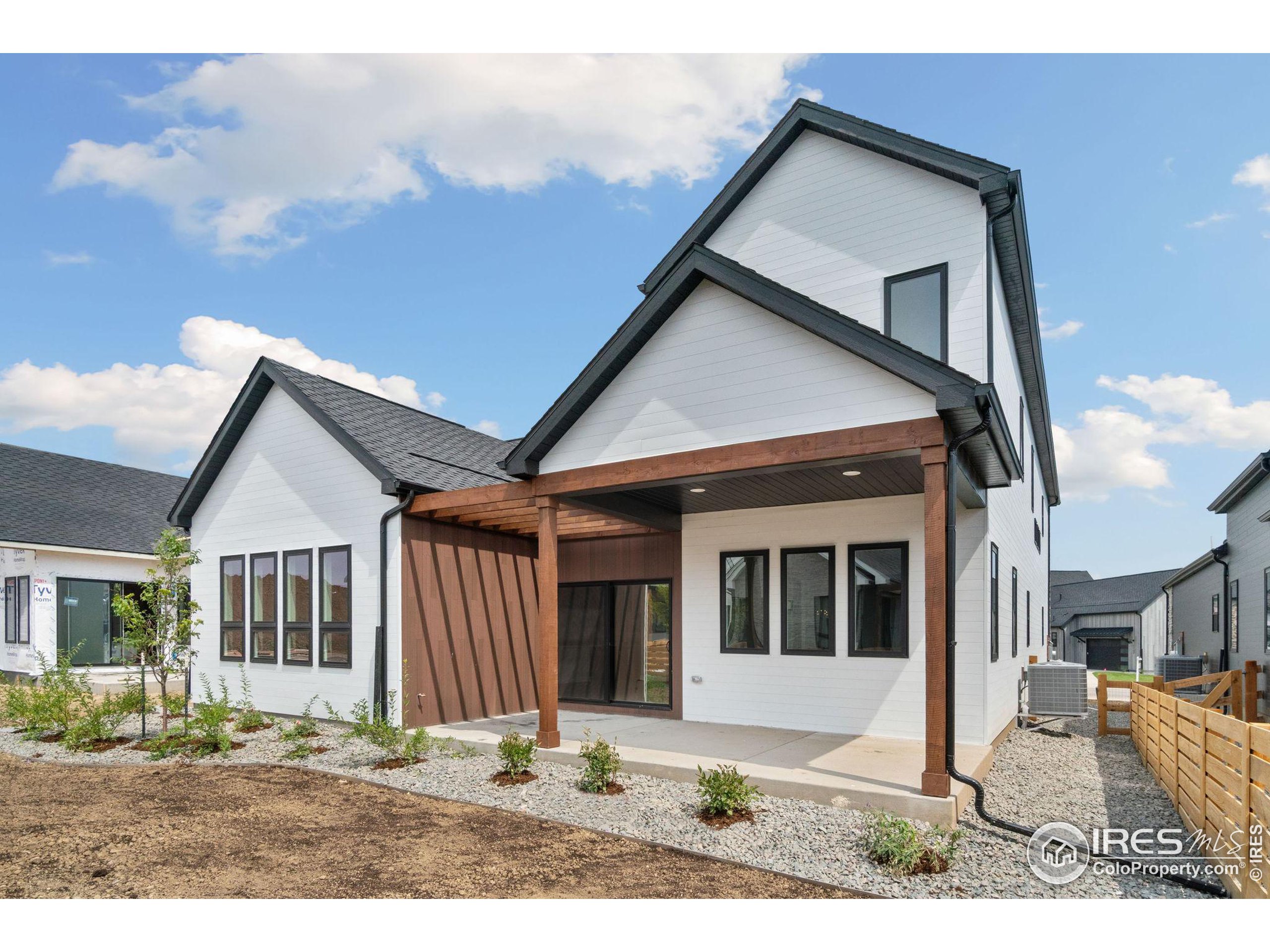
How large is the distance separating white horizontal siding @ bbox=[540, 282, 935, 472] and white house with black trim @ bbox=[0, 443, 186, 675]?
13172 millimetres

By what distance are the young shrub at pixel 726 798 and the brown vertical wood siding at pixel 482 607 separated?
4.64 m

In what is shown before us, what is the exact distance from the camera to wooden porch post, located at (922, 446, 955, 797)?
637 cm

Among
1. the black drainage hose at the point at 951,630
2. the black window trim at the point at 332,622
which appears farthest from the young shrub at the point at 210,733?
the black drainage hose at the point at 951,630

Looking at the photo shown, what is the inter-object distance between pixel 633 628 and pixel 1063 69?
375 inches

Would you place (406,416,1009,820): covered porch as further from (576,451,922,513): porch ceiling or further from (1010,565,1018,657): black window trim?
(1010,565,1018,657): black window trim

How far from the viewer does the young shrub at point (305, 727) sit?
984 centimetres

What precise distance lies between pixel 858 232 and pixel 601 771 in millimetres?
7606

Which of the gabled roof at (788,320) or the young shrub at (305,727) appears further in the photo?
the young shrub at (305,727)

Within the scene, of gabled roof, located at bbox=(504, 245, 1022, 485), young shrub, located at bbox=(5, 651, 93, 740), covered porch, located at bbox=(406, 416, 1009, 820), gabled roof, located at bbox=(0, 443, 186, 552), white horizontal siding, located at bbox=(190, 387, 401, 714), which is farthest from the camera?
gabled roof, located at bbox=(0, 443, 186, 552)

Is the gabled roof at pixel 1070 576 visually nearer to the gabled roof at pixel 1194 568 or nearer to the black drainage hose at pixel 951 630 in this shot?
the gabled roof at pixel 1194 568

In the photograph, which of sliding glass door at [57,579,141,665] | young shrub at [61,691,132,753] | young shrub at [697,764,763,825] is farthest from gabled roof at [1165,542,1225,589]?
sliding glass door at [57,579,141,665]

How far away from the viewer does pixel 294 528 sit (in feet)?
39.4

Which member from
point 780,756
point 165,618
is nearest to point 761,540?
point 780,756

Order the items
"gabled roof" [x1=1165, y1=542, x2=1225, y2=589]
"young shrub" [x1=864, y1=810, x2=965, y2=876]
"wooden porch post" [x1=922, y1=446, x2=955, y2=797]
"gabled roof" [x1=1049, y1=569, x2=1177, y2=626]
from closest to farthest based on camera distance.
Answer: "young shrub" [x1=864, y1=810, x2=965, y2=876], "wooden porch post" [x1=922, y1=446, x2=955, y2=797], "gabled roof" [x1=1165, y1=542, x2=1225, y2=589], "gabled roof" [x1=1049, y1=569, x2=1177, y2=626]
